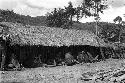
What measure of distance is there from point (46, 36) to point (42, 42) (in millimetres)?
2459

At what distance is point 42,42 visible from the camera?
89.1 ft

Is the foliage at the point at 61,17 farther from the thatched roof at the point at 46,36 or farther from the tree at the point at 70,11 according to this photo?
the thatched roof at the point at 46,36

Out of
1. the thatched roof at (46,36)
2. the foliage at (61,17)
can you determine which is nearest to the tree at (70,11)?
the foliage at (61,17)

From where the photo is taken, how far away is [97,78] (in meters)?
15.8

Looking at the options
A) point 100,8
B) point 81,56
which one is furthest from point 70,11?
point 81,56

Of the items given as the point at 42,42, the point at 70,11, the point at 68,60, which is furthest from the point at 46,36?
the point at 70,11

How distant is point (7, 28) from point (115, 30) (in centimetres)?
5444

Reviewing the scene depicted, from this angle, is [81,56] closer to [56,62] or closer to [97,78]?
[56,62]

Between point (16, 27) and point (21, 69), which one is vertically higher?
point (16, 27)

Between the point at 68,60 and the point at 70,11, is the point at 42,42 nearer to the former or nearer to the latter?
the point at 68,60

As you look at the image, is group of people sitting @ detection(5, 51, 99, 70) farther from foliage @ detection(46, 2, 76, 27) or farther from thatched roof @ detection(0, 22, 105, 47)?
foliage @ detection(46, 2, 76, 27)

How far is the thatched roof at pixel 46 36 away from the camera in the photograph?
1007 inches

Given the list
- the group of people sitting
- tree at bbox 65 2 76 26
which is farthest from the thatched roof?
tree at bbox 65 2 76 26

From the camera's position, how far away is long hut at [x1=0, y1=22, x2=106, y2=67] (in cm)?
2508
